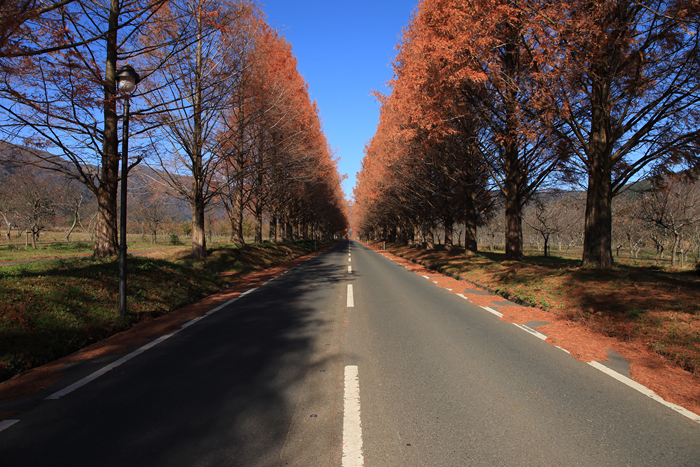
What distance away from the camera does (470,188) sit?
689 inches

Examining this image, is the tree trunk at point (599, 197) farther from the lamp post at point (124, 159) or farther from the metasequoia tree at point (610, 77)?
the lamp post at point (124, 159)

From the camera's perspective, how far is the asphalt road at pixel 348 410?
233 centimetres

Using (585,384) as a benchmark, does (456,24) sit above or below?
above

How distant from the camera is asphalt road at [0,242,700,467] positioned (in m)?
2.33

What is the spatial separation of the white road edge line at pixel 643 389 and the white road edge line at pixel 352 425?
296 cm

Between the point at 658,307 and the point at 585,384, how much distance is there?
12.2 ft

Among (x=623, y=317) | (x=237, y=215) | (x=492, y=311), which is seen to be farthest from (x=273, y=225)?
(x=623, y=317)

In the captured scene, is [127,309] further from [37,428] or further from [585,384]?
[585,384]

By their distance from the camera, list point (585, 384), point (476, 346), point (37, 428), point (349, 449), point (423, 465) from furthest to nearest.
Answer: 1. point (476, 346)
2. point (585, 384)
3. point (37, 428)
4. point (349, 449)
5. point (423, 465)

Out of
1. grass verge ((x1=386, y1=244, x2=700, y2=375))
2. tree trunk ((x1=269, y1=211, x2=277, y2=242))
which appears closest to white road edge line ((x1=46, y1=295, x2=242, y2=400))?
grass verge ((x1=386, y1=244, x2=700, y2=375))

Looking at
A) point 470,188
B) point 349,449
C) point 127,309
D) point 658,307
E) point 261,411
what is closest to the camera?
point 349,449

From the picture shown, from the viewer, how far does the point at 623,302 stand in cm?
627

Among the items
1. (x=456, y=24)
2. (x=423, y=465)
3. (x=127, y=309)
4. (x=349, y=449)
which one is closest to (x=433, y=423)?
(x=423, y=465)

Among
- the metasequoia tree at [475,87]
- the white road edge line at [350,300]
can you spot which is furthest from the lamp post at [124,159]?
the metasequoia tree at [475,87]
